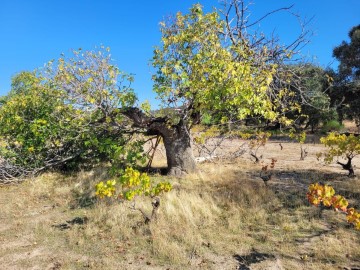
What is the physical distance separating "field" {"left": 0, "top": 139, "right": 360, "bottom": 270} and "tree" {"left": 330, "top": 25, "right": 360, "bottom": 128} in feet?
58.9

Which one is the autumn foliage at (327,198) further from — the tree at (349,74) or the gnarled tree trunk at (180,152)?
the tree at (349,74)

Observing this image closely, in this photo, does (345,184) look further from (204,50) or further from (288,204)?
(204,50)

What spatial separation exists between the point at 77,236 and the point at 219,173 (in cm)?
671

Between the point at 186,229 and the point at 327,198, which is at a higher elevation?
the point at 327,198

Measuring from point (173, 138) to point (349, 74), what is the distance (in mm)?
21308

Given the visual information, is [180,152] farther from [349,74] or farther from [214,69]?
[349,74]

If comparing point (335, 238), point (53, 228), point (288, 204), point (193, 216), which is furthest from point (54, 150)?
point (335, 238)

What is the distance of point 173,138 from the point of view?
39.5 feet

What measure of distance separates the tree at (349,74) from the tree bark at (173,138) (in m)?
18.5

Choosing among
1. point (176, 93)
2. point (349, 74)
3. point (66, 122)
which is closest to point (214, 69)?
point (176, 93)

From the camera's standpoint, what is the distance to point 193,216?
7.95 m

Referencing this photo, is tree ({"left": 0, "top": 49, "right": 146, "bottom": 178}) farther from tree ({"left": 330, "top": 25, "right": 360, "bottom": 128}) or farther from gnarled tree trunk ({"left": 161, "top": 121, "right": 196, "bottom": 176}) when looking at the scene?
tree ({"left": 330, "top": 25, "right": 360, "bottom": 128})

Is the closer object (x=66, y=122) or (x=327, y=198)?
(x=327, y=198)

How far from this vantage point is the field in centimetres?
590
